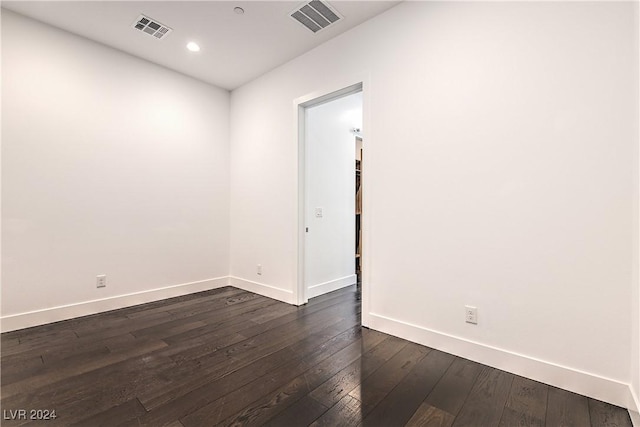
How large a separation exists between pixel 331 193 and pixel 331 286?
4.17 ft

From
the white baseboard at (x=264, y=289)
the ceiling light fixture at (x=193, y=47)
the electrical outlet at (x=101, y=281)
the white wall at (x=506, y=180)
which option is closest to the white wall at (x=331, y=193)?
the white baseboard at (x=264, y=289)

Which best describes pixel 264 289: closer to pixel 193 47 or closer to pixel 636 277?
pixel 193 47

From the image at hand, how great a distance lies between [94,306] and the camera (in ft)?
9.94

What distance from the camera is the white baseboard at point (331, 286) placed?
144 inches

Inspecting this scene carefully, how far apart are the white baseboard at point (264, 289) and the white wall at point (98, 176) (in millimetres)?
283

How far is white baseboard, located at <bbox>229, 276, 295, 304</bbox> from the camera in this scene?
3436 millimetres

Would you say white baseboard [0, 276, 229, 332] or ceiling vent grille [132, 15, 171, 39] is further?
ceiling vent grille [132, 15, 171, 39]

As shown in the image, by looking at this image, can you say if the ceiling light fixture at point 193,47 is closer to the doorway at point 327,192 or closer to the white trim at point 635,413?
the doorway at point 327,192

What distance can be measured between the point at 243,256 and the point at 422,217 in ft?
8.59

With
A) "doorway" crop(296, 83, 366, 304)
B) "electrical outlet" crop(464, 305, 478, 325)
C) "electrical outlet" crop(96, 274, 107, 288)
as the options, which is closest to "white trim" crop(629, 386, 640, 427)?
"electrical outlet" crop(464, 305, 478, 325)

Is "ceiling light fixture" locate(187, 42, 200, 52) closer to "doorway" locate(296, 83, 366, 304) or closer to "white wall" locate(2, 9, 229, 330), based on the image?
"white wall" locate(2, 9, 229, 330)

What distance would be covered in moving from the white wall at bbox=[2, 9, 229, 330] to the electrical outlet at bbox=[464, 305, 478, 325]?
3.21 meters

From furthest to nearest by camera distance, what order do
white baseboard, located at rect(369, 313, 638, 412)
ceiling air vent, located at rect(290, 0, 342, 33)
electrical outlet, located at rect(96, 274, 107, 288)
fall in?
electrical outlet, located at rect(96, 274, 107, 288) → ceiling air vent, located at rect(290, 0, 342, 33) → white baseboard, located at rect(369, 313, 638, 412)

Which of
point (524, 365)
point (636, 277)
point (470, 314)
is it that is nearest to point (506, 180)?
point (636, 277)
